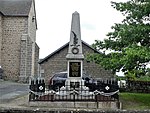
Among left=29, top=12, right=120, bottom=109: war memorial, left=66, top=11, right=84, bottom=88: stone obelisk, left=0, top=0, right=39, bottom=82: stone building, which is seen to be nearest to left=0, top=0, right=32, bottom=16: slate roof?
left=0, top=0, right=39, bottom=82: stone building

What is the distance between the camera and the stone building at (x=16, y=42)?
4316 cm

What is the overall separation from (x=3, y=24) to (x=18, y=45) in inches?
154

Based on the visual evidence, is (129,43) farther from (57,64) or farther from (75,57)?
(57,64)

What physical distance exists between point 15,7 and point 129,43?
3255 cm

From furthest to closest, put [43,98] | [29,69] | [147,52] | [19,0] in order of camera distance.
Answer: [19,0] < [29,69] < [43,98] < [147,52]

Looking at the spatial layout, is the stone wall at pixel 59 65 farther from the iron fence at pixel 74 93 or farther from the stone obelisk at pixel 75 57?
the iron fence at pixel 74 93

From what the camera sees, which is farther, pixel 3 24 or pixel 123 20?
pixel 3 24

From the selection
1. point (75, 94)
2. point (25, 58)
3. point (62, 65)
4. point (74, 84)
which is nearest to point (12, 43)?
point (25, 58)

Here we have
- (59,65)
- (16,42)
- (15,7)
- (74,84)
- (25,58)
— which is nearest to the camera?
(74,84)

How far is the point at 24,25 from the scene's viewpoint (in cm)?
4434

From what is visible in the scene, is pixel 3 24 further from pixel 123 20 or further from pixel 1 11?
pixel 123 20

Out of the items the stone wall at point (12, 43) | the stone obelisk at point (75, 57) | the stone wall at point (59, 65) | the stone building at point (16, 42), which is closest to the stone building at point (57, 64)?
the stone wall at point (59, 65)

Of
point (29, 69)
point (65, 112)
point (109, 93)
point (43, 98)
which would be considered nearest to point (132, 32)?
point (109, 93)

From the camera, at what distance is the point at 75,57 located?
17.7 m
